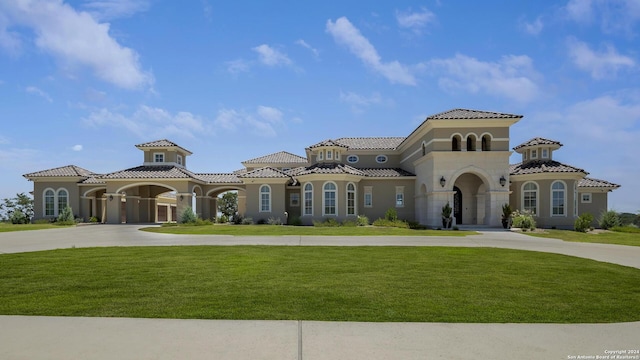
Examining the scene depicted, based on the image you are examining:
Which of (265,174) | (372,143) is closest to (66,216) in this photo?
(265,174)

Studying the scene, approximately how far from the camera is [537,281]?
8.35m

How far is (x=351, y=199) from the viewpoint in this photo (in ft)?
106

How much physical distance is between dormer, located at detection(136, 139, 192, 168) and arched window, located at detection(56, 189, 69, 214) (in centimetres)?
874

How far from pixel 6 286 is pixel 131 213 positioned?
3206 centimetres

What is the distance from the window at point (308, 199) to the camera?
31844mm

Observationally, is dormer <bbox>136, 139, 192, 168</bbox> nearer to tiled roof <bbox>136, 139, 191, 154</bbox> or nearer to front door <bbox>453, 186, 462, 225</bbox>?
tiled roof <bbox>136, 139, 191, 154</bbox>

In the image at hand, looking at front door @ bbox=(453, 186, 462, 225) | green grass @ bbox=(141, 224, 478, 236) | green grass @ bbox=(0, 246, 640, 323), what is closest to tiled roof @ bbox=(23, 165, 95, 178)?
green grass @ bbox=(141, 224, 478, 236)

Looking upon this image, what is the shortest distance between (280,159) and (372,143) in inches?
401

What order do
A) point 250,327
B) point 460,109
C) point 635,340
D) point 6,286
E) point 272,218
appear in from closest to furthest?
point 635,340 → point 250,327 → point 6,286 → point 460,109 → point 272,218

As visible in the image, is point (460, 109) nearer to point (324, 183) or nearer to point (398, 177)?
point (398, 177)

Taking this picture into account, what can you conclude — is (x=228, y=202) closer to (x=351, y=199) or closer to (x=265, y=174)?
(x=265, y=174)

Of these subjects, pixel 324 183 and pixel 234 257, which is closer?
pixel 234 257

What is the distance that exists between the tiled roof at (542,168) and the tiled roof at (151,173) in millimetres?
28498

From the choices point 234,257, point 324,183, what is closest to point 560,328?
point 234,257
